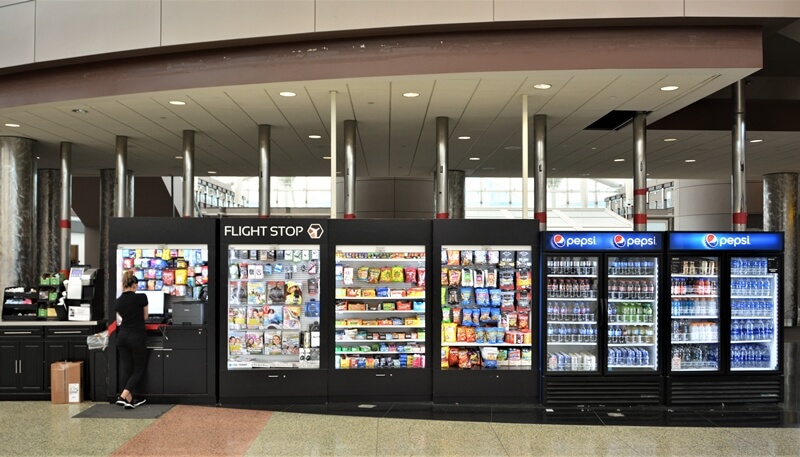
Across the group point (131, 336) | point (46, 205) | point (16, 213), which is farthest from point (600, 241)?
point (46, 205)

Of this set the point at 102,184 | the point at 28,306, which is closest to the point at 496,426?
the point at 28,306

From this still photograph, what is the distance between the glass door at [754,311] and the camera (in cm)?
766

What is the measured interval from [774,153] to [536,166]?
7.13 metres

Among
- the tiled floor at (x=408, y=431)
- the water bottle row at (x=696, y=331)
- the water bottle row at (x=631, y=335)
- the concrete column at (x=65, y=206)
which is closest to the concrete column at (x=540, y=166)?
the water bottle row at (x=631, y=335)

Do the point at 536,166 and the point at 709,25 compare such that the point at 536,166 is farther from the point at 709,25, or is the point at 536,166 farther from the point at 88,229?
the point at 88,229

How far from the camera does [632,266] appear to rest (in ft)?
25.1

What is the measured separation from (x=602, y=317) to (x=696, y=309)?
1237 millimetres

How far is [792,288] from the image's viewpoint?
1548 centimetres

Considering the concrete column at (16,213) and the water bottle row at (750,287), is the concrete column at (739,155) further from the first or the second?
the concrete column at (16,213)

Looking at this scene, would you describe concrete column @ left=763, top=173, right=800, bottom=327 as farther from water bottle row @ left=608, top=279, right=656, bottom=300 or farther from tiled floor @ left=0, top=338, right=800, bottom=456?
water bottle row @ left=608, top=279, right=656, bottom=300

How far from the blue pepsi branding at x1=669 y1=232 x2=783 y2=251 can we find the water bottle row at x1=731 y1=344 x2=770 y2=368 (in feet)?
4.03

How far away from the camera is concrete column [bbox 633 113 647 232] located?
28.8 feet

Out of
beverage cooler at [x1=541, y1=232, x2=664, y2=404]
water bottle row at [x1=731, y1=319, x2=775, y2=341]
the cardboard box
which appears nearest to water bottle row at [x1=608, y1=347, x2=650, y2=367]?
beverage cooler at [x1=541, y1=232, x2=664, y2=404]

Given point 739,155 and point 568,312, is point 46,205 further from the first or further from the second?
point 739,155
